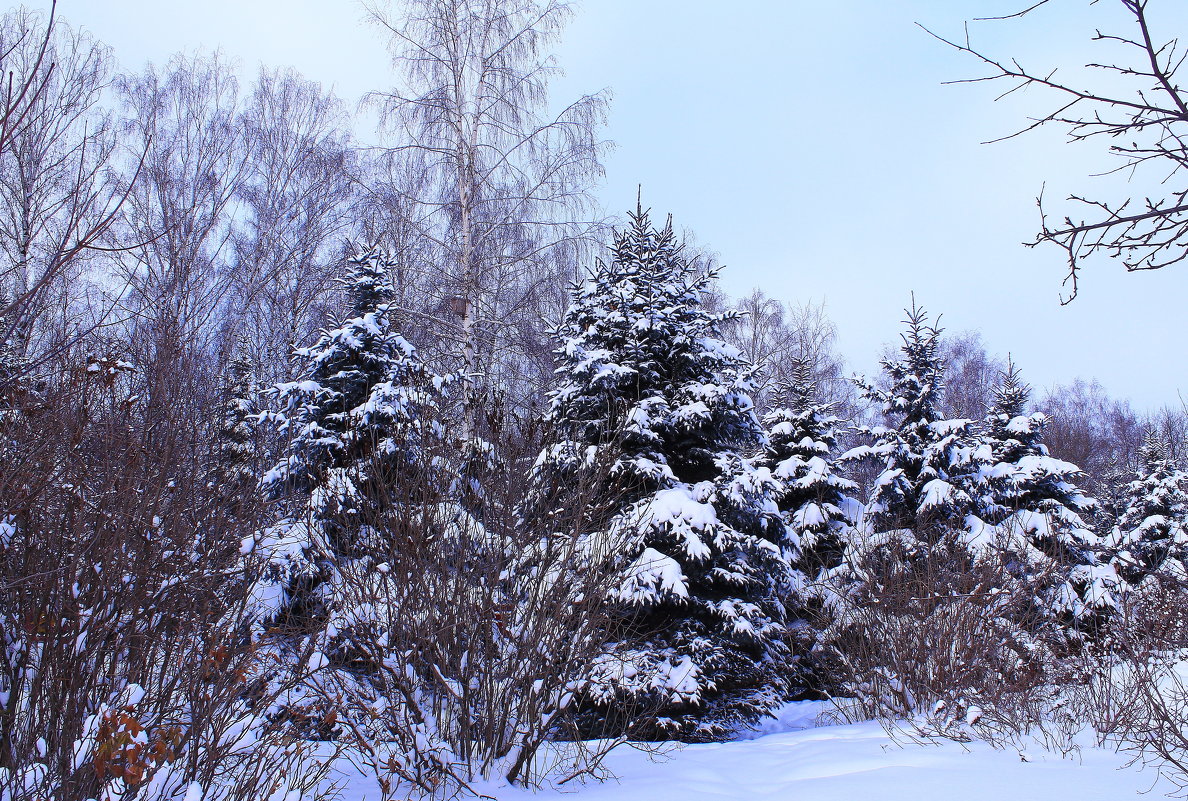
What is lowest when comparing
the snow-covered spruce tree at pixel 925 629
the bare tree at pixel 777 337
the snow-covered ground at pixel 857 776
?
the snow-covered ground at pixel 857 776

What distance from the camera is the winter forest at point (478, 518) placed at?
380 centimetres

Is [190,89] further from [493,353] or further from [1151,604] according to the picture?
[1151,604]

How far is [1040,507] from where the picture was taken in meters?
13.4

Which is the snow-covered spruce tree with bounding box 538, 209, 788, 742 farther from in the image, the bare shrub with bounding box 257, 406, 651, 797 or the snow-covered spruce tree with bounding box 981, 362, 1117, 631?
the snow-covered spruce tree with bounding box 981, 362, 1117, 631

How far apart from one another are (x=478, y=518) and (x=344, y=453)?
3.29m

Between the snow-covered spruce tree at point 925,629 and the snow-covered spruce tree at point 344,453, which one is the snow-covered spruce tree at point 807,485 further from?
the snow-covered spruce tree at point 344,453

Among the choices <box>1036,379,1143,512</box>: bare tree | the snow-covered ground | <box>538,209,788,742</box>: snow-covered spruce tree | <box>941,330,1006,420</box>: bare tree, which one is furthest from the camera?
<box>941,330,1006,420</box>: bare tree

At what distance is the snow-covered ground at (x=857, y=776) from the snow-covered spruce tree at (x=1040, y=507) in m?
5.03

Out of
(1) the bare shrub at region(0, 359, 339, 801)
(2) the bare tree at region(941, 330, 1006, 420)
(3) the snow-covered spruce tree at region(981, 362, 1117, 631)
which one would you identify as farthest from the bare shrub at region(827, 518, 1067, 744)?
(2) the bare tree at region(941, 330, 1006, 420)

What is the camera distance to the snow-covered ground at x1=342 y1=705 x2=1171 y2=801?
472 centimetres

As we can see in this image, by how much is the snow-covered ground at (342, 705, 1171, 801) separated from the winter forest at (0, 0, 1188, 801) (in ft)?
0.21

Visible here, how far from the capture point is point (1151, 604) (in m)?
8.41

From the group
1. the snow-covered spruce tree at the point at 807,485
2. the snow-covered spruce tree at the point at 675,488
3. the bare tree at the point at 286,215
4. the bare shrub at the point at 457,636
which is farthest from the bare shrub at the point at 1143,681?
the bare tree at the point at 286,215

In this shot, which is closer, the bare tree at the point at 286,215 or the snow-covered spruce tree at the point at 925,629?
the snow-covered spruce tree at the point at 925,629
